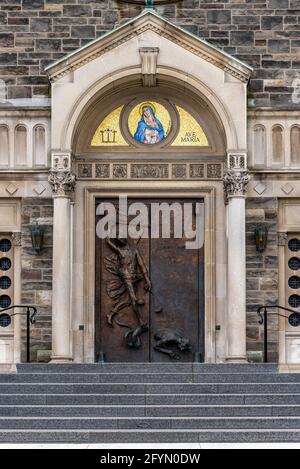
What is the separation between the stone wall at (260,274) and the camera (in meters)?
23.5

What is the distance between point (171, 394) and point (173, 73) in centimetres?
686

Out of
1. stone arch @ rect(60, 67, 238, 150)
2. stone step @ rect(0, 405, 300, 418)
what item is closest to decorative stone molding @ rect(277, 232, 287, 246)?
stone arch @ rect(60, 67, 238, 150)

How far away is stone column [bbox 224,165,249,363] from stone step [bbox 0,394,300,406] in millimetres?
4072

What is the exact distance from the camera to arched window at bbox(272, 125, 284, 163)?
2373 centimetres

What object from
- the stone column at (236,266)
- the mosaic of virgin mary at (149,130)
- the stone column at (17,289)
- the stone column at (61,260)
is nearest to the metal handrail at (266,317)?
the stone column at (236,266)

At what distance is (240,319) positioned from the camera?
74.9 ft

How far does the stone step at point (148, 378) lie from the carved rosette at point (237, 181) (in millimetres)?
4231

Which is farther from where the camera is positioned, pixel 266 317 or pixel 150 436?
pixel 266 317

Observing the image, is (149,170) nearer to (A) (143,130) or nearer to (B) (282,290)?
(A) (143,130)

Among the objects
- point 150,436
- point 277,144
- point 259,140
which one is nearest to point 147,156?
point 259,140

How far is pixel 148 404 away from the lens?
1853cm

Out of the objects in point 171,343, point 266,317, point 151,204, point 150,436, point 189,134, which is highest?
point 189,134

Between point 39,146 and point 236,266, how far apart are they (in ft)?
13.9
